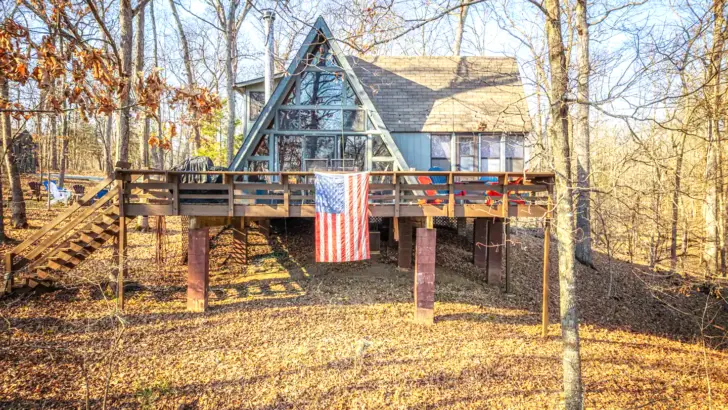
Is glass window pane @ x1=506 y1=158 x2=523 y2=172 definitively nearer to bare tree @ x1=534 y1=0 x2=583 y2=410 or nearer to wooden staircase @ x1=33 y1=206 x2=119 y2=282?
bare tree @ x1=534 y1=0 x2=583 y2=410

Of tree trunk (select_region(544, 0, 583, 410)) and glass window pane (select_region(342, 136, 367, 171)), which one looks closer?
tree trunk (select_region(544, 0, 583, 410))

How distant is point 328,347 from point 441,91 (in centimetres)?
1015

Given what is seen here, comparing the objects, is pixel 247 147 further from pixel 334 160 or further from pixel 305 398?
pixel 305 398

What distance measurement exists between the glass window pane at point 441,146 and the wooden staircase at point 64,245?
9.56 m

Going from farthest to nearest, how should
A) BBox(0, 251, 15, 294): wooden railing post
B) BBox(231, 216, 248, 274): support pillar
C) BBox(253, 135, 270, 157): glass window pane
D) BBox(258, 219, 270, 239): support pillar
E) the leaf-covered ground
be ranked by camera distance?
BBox(258, 219, 270, 239): support pillar < BBox(231, 216, 248, 274): support pillar < BBox(253, 135, 270, 157): glass window pane < BBox(0, 251, 15, 294): wooden railing post < the leaf-covered ground

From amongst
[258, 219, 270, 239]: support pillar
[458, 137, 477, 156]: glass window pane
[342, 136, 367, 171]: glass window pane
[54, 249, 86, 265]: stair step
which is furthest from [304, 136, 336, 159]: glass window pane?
[54, 249, 86, 265]: stair step

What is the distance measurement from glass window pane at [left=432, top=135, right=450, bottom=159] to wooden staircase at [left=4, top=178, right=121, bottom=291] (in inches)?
376

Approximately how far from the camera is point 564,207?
6.12m

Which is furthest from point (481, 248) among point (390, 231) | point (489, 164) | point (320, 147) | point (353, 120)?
point (320, 147)

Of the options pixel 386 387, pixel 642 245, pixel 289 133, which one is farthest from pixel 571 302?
pixel 642 245

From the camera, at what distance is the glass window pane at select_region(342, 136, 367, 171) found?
11688 mm

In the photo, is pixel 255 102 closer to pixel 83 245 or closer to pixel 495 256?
pixel 83 245

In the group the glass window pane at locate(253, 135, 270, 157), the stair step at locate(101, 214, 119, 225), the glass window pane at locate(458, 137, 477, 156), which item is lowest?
the stair step at locate(101, 214, 119, 225)

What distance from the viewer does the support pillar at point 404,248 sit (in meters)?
12.2
